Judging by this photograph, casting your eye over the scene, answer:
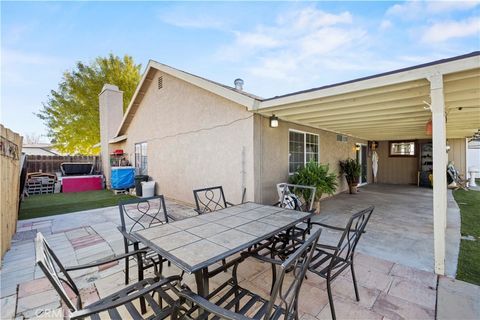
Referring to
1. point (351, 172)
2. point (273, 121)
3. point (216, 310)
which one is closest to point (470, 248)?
point (273, 121)

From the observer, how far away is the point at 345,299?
6.94 ft

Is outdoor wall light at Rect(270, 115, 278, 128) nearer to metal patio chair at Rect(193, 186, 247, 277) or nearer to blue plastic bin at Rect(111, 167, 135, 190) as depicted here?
metal patio chair at Rect(193, 186, 247, 277)

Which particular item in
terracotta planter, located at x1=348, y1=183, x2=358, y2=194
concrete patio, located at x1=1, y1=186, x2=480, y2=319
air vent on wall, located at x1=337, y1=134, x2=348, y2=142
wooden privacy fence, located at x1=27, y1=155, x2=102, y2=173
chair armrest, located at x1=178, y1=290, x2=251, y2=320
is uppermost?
air vent on wall, located at x1=337, y1=134, x2=348, y2=142

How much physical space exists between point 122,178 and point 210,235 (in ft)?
28.0

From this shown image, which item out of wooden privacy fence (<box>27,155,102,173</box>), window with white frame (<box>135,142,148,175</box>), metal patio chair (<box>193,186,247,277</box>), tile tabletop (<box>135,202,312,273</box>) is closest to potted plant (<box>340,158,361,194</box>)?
metal patio chair (<box>193,186,247,277</box>)

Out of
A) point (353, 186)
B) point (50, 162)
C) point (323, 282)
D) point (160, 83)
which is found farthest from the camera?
point (50, 162)

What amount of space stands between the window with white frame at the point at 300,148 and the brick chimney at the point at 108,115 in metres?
9.71

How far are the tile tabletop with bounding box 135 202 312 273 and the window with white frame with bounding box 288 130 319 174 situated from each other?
326cm

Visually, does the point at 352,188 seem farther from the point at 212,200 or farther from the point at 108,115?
the point at 108,115

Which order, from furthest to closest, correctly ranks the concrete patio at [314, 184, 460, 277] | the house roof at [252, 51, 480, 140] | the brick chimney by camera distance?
the brick chimney, the concrete patio at [314, 184, 460, 277], the house roof at [252, 51, 480, 140]

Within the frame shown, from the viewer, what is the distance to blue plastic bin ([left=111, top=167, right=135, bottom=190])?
878cm

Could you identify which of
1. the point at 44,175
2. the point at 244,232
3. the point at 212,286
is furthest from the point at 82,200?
the point at 244,232

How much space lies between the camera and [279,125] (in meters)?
5.38

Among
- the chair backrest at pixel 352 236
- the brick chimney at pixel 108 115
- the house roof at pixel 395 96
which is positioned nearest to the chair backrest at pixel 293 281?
the chair backrest at pixel 352 236
